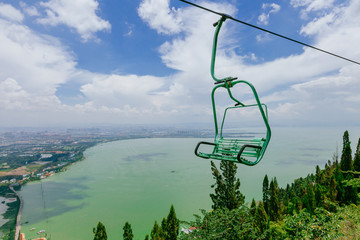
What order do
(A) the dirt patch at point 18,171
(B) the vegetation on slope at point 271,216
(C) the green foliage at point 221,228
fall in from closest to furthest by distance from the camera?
(B) the vegetation on slope at point 271,216 → (C) the green foliage at point 221,228 → (A) the dirt patch at point 18,171

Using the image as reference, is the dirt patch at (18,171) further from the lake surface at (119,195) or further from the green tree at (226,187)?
the green tree at (226,187)

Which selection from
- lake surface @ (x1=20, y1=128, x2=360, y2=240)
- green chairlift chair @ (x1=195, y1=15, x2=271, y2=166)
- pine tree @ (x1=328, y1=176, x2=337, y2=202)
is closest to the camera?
green chairlift chair @ (x1=195, y1=15, x2=271, y2=166)

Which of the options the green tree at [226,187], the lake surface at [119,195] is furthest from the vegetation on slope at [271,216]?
the lake surface at [119,195]

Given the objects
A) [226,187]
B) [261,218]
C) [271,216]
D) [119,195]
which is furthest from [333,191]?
[119,195]

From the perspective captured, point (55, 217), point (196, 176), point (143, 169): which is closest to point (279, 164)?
point (196, 176)

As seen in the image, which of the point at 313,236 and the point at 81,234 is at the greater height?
the point at 313,236

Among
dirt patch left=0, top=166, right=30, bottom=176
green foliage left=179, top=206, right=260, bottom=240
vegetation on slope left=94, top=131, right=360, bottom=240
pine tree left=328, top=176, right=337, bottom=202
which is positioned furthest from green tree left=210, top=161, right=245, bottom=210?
dirt patch left=0, top=166, right=30, bottom=176

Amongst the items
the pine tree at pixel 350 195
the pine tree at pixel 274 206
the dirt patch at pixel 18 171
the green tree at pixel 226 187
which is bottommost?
the dirt patch at pixel 18 171

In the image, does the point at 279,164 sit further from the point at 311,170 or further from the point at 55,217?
the point at 55,217

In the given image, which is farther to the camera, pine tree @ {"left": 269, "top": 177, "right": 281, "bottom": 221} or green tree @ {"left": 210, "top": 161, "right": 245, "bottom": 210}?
pine tree @ {"left": 269, "top": 177, "right": 281, "bottom": 221}

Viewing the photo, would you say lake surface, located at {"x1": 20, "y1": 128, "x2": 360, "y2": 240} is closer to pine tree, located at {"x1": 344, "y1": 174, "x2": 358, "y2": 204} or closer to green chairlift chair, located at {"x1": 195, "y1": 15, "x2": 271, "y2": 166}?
pine tree, located at {"x1": 344, "y1": 174, "x2": 358, "y2": 204}

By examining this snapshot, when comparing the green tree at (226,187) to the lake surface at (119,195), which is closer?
the green tree at (226,187)
